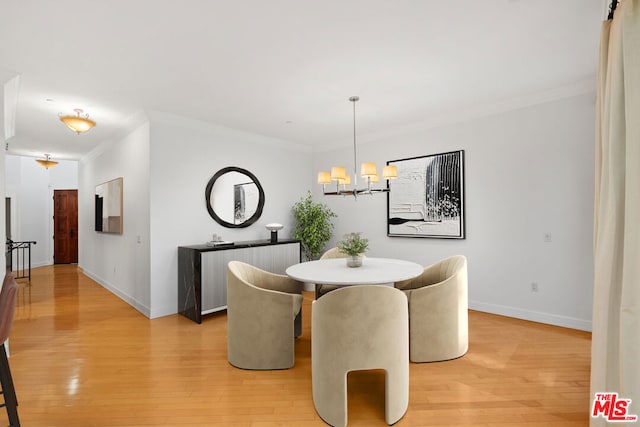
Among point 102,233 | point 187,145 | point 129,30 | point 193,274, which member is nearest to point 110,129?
point 187,145

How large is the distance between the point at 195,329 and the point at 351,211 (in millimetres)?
3106

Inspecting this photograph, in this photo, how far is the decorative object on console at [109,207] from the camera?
208 inches

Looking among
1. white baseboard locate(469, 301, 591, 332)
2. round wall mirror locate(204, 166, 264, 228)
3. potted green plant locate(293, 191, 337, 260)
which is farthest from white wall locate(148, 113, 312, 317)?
white baseboard locate(469, 301, 591, 332)

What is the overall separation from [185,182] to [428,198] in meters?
3.38

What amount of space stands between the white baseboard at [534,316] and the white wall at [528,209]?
10 millimetres

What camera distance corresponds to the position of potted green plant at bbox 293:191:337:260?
5.73 metres

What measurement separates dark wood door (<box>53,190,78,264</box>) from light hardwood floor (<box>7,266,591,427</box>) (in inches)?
247

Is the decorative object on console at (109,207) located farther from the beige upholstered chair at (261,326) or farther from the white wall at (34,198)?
the white wall at (34,198)

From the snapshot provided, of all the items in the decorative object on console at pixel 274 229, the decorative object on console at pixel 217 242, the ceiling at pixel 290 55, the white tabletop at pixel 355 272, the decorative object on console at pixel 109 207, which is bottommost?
the white tabletop at pixel 355 272

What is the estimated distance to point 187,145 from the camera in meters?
4.61

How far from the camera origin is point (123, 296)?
5207 mm

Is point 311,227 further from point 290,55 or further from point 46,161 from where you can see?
point 46,161

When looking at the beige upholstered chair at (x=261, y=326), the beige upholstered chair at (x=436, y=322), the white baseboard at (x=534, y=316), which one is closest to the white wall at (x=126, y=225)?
the beige upholstered chair at (x=261, y=326)

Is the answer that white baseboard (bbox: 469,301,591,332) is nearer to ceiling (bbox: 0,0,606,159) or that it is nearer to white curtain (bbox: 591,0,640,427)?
white curtain (bbox: 591,0,640,427)
